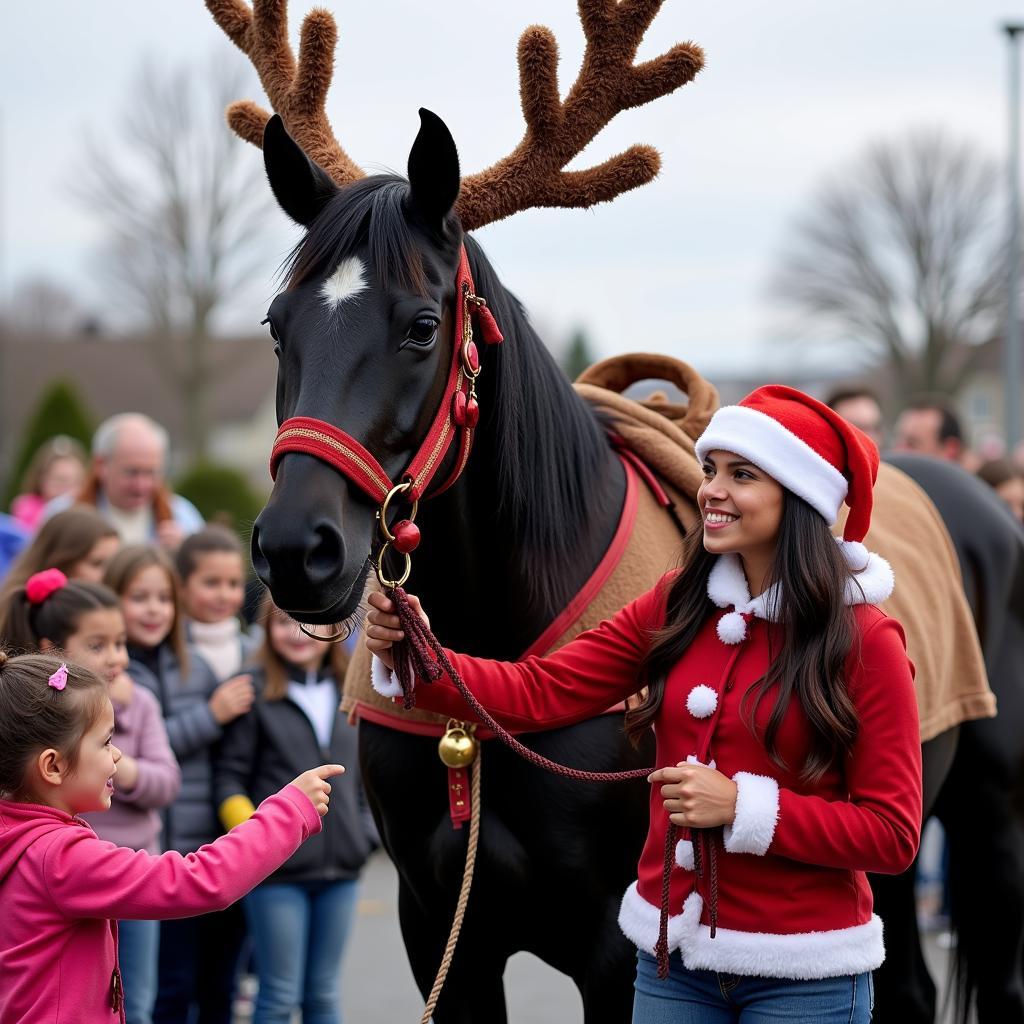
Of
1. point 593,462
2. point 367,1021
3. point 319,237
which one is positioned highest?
point 319,237

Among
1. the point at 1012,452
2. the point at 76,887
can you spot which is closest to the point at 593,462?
the point at 76,887

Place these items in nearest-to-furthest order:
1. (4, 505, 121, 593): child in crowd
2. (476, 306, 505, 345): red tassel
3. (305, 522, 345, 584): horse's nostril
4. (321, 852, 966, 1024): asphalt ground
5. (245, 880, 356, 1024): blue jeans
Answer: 1. (305, 522, 345, 584): horse's nostril
2. (476, 306, 505, 345): red tassel
3. (245, 880, 356, 1024): blue jeans
4. (4, 505, 121, 593): child in crowd
5. (321, 852, 966, 1024): asphalt ground

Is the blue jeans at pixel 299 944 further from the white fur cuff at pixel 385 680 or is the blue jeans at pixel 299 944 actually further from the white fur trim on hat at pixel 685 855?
the white fur trim on hat at pixel 685 855

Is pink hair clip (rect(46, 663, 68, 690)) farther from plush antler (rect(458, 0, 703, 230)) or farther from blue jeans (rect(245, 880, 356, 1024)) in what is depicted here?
blue jeans (rect(245, 880, 356, 1024))

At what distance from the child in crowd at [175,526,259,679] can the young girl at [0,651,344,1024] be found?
2.50 m

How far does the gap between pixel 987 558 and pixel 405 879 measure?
223 centimetres

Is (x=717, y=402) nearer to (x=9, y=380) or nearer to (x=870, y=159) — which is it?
(x=870, y=159)

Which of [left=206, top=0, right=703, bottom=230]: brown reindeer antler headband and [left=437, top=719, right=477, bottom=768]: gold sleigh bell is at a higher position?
[left=206, top=0, right=703, bottom=230]: brown reindeer antler headband

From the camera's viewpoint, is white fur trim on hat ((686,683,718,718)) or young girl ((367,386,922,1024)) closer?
young girl ((367,386,922,1024))

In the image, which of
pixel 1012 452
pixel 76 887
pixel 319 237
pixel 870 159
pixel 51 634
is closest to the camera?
pixel 76 887

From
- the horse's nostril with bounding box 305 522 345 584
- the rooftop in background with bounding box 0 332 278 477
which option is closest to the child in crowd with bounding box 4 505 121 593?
the horse's nostril with bounding box 305 522 345 584

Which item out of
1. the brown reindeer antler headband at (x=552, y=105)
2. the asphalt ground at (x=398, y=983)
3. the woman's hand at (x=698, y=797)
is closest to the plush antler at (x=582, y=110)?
the brown reindeer antler headband at (x=552, y=105)

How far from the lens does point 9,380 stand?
138 ft

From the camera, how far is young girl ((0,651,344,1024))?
229 cm
